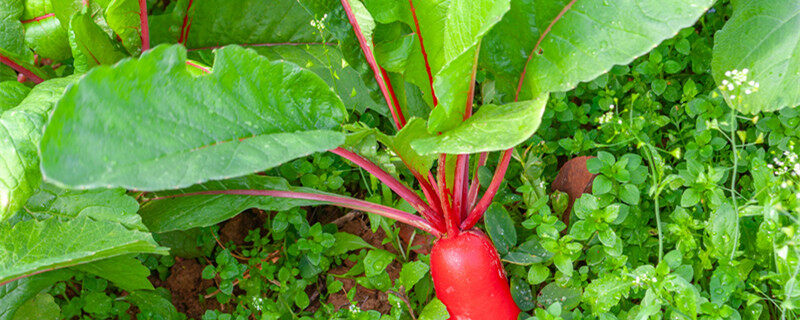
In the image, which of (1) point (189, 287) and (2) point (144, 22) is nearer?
(2) point (144, 22)

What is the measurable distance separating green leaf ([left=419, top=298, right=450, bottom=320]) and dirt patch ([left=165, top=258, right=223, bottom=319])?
0.78 m

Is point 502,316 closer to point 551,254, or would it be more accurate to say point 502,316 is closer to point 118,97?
point 551,254

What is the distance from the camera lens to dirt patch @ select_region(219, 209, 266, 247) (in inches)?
93.7

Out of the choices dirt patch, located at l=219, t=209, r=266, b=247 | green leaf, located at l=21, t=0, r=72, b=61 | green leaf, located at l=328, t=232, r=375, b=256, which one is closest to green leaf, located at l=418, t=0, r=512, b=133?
green leaf, located at l=328, t=232, r=375, b=256

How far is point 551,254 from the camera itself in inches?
75.0

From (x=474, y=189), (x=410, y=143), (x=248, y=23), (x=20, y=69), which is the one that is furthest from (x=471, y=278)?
(x=20, y=69)

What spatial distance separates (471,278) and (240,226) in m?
0.98

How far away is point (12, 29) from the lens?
2102 mm

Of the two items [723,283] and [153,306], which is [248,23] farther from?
[723,283]

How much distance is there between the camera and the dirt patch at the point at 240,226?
2.38m

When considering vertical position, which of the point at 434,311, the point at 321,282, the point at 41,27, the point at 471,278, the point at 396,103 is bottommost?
the point at 321,282

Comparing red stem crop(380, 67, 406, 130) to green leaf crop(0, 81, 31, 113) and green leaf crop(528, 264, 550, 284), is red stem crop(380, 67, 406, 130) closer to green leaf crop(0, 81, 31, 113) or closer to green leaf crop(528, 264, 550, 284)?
green leaf crop(528, 264, 550, 284)

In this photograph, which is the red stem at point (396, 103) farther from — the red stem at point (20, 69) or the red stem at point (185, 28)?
the red stem at point (20, 69)

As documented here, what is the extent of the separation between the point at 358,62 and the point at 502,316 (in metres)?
0.86
